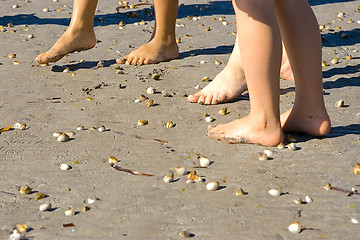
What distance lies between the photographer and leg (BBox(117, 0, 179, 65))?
5074mm

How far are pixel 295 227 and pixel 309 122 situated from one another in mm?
1078

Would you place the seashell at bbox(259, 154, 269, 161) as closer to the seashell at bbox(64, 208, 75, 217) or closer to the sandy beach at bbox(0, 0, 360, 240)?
the sandy beach at bbox(0, 0, 360, 240)

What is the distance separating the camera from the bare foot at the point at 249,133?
→ 3.40 m

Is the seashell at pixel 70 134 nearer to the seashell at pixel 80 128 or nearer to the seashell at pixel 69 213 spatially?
the seashell at pixel 80 128

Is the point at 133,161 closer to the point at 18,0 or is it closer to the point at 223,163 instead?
the point at 223,163

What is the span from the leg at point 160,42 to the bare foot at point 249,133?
5.71 feet

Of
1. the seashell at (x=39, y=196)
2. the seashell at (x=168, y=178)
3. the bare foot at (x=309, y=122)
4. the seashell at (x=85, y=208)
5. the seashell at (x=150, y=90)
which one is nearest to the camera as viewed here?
the seashell at (x=85, y=208)

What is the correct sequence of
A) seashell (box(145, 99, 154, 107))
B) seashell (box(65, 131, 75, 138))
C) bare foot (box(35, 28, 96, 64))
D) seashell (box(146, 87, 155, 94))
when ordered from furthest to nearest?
bare foot (box(35, 28, 96, 64)) < seashell (box(146, 87, 155, 94)) < seashell (box(145, 99, 154, 107)) < seashell (box(65, 131, 75, 138))

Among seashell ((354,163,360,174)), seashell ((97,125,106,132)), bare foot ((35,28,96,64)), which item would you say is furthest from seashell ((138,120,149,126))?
bare foot ((35,28,96,64))

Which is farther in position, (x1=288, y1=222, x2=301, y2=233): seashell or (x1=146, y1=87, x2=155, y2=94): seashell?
(x1=146, y1=87, x2=155, y2=94): seashell

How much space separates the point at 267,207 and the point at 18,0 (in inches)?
225

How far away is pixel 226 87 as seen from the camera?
167 inches

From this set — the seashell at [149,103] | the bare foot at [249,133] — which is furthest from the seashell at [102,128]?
the bare foot at [249,133]

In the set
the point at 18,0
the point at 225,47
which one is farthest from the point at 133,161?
the point at 18,0
